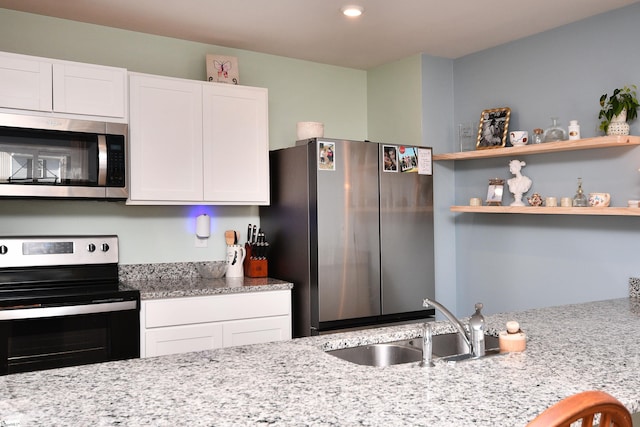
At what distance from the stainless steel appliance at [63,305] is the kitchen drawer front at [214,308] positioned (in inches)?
4.6

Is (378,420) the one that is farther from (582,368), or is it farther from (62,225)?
(62,225)

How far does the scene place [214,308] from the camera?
3213 mm

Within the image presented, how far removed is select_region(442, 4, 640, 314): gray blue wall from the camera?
3168 millimetres

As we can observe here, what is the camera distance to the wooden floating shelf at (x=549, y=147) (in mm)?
2963

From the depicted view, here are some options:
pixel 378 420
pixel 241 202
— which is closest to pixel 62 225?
pixel 241 202

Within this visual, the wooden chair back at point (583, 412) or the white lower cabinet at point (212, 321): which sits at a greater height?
the wooden chair back at point (583, 412)

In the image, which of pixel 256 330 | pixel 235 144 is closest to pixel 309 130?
pixel 235 144

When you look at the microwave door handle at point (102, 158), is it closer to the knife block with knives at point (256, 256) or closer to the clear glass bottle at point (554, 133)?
the knife block with knives at point (256, 256)

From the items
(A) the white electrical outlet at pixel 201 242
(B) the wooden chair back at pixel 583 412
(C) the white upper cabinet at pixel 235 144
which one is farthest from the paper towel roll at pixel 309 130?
(B) the wooden chair back at pixel 583 412

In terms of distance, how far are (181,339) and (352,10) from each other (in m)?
2.07

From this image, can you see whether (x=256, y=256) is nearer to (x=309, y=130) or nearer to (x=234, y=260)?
(x=234, y=260)

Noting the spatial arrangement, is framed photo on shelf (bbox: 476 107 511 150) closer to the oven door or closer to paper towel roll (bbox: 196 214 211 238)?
paper towel roll (bbox: 196 214 211 238)

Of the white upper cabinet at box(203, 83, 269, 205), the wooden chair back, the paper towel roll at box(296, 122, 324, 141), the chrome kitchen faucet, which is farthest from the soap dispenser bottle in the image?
the paper towel roll at box(296, 122, 324, 141)

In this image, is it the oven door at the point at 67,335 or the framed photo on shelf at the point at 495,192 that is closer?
the oven door at the point at 67,335
